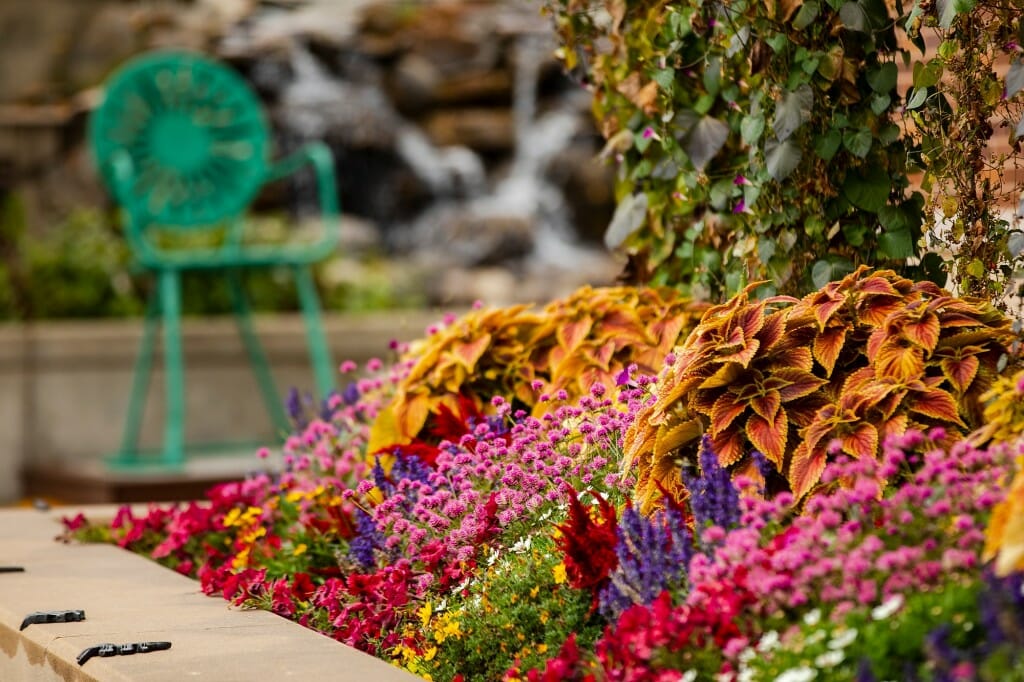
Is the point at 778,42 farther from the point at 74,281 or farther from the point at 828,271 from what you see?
the point at 74,281

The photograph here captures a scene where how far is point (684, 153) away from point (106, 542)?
2076mm

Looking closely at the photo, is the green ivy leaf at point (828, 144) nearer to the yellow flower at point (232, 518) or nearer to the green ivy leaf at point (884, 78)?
the green ivy leaf at point (884, 78)

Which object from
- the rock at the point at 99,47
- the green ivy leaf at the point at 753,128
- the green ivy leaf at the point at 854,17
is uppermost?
the rock at the point at 99,47

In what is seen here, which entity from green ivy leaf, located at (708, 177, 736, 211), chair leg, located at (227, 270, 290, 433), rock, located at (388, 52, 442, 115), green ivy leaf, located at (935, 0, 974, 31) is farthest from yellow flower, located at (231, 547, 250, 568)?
rock, located at (388, 52, 442, 115)

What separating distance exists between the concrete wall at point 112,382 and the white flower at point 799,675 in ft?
19.4

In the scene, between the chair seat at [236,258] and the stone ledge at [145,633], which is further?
the chair seat at [236,258]

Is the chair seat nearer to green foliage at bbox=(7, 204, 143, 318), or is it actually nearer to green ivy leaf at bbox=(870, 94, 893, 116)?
green foliage at bbox=(7, 204, 143, 318)

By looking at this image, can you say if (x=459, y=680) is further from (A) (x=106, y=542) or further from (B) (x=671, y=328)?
(A) (x=106, y=542)

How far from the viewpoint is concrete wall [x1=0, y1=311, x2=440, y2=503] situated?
7.89 metres

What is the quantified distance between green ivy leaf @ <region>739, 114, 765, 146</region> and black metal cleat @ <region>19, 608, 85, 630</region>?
1.80 m

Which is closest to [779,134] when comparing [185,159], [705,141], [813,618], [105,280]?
[705,141]

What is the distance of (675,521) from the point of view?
240 cm

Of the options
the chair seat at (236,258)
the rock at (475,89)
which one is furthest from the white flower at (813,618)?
the rock at (475,89)

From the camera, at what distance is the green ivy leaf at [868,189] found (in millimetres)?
3252
